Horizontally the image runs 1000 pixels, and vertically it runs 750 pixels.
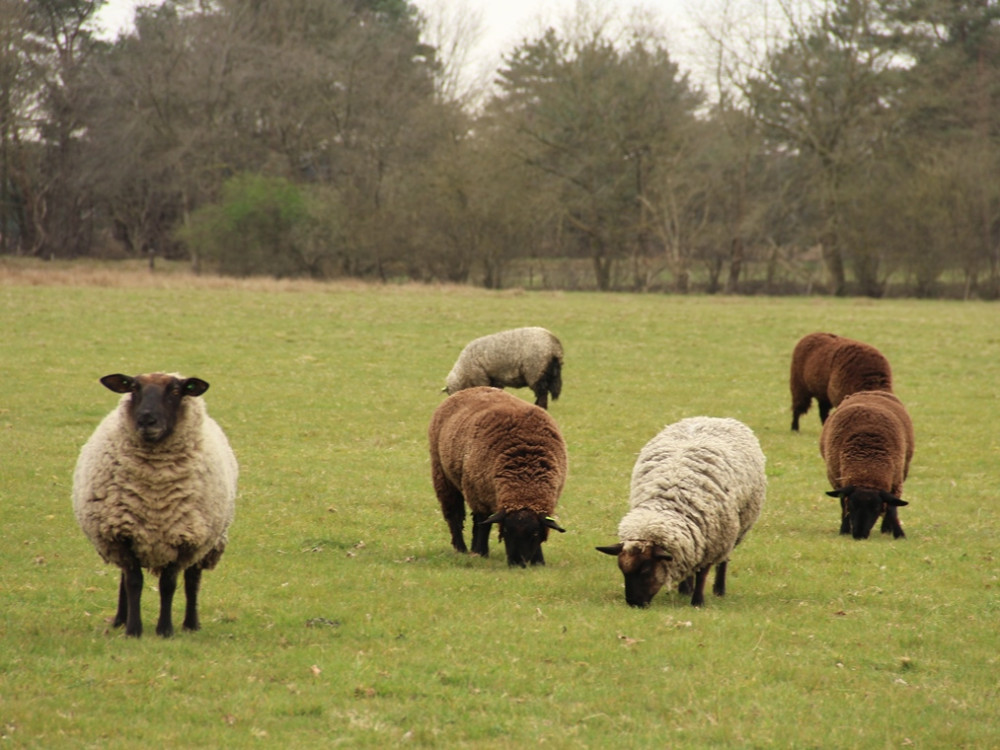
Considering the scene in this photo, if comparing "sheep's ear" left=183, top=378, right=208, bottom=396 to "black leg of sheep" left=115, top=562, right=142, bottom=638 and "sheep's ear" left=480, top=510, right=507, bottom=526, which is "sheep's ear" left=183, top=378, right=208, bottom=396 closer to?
"black leg of sheep" left=115, top=562, right=142, bottom=638

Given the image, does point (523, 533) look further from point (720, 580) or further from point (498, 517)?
point (720, 580)

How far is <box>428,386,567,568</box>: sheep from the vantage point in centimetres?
1074

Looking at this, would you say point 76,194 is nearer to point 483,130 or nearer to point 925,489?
point 483,130

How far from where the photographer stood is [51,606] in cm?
895

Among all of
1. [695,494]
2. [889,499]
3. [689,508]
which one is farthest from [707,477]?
[889,499]

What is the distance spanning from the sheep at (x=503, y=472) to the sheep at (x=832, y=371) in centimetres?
894

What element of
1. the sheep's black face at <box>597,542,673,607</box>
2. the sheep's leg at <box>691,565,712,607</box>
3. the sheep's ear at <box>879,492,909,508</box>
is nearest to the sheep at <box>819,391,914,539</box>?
the sheep's ear at <box>879,492,909,508</box>

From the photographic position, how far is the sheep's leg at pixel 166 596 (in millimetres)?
8070

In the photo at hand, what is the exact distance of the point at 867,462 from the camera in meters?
12.7

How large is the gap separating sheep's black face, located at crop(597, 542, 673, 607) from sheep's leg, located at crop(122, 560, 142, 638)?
3814 millimetres

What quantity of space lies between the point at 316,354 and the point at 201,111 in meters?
39.9

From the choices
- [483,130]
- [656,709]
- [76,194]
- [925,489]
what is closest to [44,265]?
[76,194]

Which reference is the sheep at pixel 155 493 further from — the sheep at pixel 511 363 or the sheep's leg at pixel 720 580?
the sheep at pixel 511 363

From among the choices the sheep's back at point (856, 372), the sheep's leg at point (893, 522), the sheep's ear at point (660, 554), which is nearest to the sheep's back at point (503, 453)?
the sheep's ear at point (660, 554)
